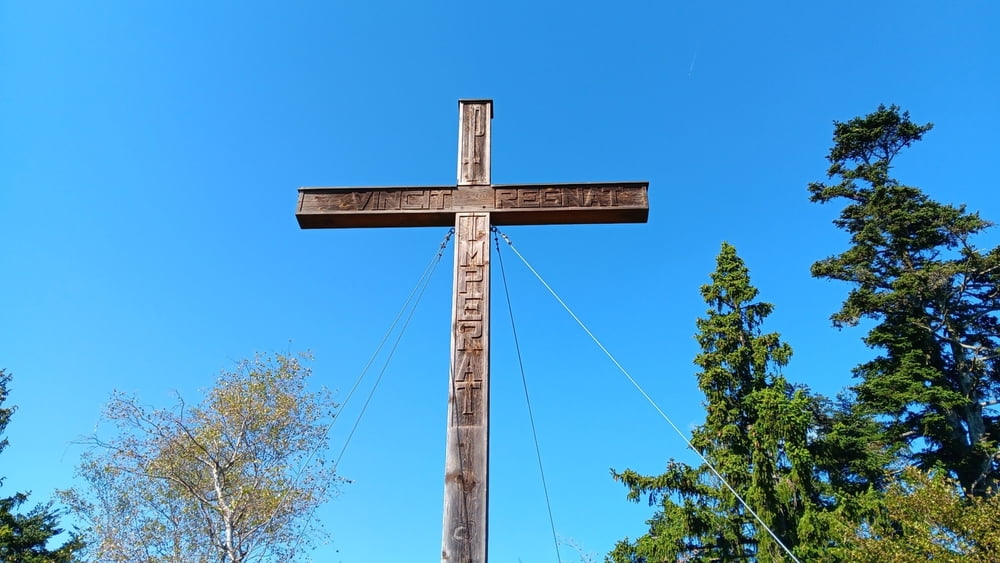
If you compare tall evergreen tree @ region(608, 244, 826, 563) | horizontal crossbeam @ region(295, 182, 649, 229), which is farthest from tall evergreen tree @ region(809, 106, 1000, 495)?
horizontal crossbeam @ region(295, 182, 649, 229)

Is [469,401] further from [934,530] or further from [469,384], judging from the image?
[934,530]

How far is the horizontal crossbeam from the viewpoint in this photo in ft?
18.9

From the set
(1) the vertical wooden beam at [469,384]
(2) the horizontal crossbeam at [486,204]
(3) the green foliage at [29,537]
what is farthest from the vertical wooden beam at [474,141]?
(3) the green foliage at [29,537]

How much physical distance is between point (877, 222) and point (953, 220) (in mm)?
2151

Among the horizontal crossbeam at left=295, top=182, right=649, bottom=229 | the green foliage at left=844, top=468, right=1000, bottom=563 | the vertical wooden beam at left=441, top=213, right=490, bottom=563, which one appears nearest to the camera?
the vertical wooden beam at left=441, top=213, right=490, bottom=563

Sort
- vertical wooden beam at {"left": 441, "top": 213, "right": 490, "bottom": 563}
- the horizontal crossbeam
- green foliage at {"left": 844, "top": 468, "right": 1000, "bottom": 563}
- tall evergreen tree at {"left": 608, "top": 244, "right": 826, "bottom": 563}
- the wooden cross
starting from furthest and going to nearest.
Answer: tall evergreen tree at {"left": 608, "top": 244, "right": 826, "bottom": 563}
green foliage at {"left": 844, "top": 468, "right": 1000, "bottom": 563}
the horizontal crossbeam
the wooden cross
vertical wooden beam at {"left": 441, "top": 213, "right": 490, "bottom": 563}

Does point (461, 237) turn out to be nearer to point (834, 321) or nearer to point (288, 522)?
point (288, 522)

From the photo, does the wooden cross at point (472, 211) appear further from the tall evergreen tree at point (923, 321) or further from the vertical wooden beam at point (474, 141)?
the tall evergreen tree at point (923, 321)

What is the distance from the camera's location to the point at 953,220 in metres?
21.8

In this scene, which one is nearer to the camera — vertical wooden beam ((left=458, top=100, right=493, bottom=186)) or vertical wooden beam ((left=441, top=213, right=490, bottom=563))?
vertical wooden beam ((left=441, top=213, right=490, bottom=563))

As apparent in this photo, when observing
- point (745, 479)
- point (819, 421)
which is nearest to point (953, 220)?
point (819, 421)

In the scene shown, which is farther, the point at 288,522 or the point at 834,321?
the point at 834,321

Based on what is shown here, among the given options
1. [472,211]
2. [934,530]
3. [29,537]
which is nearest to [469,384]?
[472,211]

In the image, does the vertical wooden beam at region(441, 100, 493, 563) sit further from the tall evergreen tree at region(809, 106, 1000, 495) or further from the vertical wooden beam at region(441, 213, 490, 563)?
the tall evergreen tree at region(809, 106, 1000, 495)
